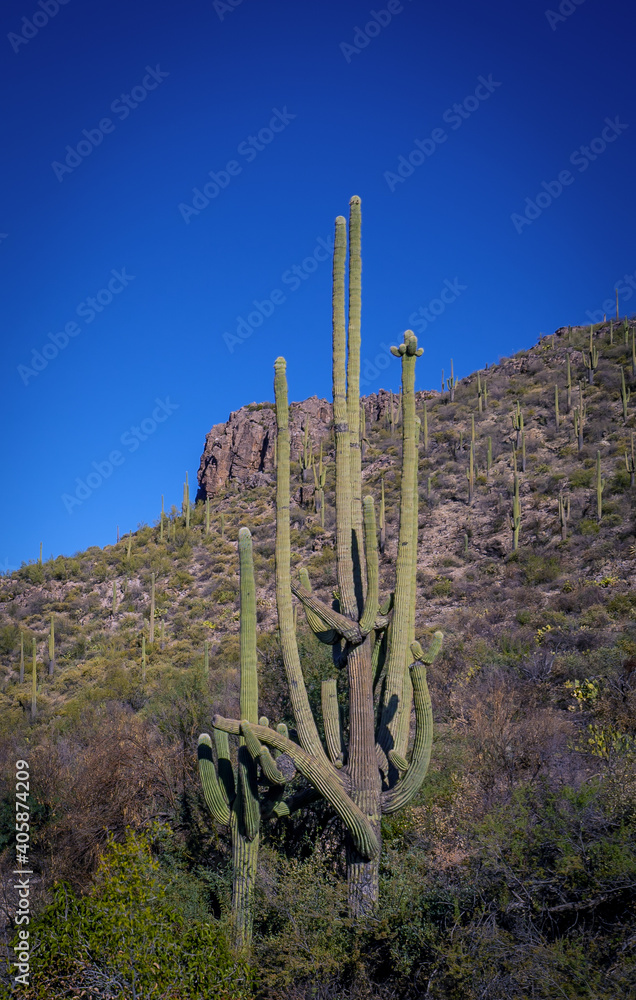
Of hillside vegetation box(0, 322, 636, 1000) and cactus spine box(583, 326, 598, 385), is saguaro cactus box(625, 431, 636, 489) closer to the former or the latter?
hillside vegetation box(0, 322, 636, 1000)

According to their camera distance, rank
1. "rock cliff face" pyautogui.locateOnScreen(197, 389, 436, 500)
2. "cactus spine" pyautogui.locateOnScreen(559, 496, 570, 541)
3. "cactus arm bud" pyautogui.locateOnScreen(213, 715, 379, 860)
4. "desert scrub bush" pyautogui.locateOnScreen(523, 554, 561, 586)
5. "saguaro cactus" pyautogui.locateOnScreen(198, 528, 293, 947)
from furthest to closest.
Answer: "rock cliff face" pyautogui.locateOnScreen(197, 389, 436, 500) → "cactus spine" pyautogui.locateOnScreen(559, 496, 570, 541) → "desert scrub bush" pyautogui.locateOnScreen(523, 554, 561, 586) → "saguaro cactus" pyautogui.locateOnScreen(198, 528, 293, 947) → "cactus arm bud" pyautogui.locateOnScreen(213, 715, 379, 860)

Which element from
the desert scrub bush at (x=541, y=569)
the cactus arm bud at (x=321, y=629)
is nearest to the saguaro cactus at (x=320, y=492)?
the desert scrub bush at (x=541, y=569)

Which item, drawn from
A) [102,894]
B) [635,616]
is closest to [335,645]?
[102,894]

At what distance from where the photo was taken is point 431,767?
32.2 ft

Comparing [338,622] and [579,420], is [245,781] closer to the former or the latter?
[338,622]

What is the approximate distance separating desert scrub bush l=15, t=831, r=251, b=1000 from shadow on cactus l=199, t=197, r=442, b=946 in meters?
0.92

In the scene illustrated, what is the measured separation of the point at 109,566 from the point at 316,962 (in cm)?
2786

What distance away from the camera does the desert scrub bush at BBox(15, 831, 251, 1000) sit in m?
5.50

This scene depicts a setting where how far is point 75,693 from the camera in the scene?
2112cm

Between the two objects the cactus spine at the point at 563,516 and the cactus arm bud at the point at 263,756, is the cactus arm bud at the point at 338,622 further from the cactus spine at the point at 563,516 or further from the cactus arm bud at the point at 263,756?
the cactus spine at the point at 563,516

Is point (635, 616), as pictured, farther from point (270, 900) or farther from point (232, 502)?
point (232, 502)

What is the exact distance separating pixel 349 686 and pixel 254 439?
33.6 m

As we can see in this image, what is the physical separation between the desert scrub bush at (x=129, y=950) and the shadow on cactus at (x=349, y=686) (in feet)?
3.02

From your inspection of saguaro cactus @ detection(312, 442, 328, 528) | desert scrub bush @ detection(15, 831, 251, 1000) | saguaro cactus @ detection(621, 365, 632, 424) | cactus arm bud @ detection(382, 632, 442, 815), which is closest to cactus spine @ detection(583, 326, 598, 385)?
saguaro cactus @ detection(621, 365, 632, 424)
